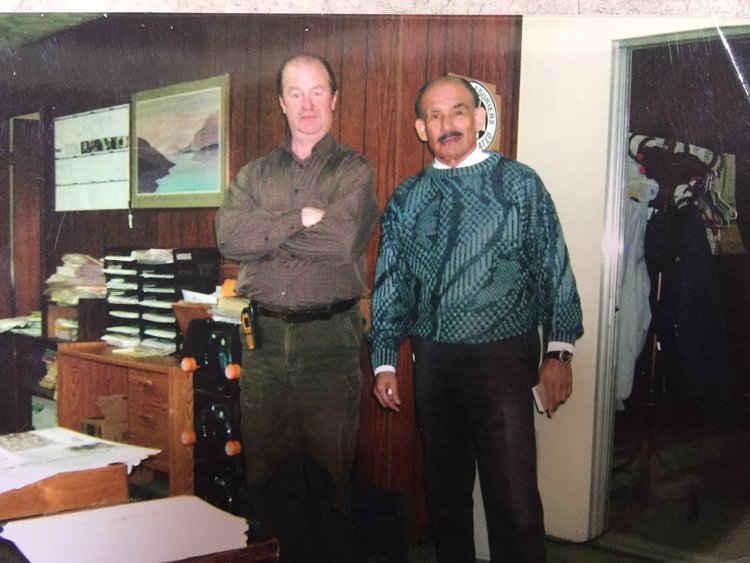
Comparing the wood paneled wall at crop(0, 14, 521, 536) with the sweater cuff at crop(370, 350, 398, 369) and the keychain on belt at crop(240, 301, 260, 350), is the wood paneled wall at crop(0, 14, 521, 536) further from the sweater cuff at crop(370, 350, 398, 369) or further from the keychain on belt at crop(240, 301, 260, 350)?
the keychain on belt at crop(240, 301, 260, 350)

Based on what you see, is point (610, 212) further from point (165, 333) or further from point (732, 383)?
point (165, 333)

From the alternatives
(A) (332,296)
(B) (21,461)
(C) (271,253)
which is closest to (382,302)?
(A) (332,296)

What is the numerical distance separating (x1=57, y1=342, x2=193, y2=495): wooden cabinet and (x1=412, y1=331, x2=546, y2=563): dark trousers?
46 cm

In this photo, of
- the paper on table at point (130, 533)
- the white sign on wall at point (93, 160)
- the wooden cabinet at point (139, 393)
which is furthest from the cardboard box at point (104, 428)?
the white sign on wall at point (93, 160)

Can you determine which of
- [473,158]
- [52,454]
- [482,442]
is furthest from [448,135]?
[52,454]

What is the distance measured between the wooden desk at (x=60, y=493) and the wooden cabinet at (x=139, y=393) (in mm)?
102

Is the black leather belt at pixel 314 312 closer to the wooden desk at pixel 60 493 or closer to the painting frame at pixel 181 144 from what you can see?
the painting frame at pixel 181 144

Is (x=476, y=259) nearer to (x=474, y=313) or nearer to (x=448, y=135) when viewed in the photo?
(x=474, y=313)

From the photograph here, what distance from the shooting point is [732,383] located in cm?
129

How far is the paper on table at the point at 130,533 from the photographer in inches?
39.1

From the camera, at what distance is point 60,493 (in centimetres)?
113

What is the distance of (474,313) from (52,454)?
0.82 meters

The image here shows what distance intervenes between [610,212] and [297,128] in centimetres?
60

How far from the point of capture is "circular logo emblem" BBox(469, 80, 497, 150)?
1169mm
